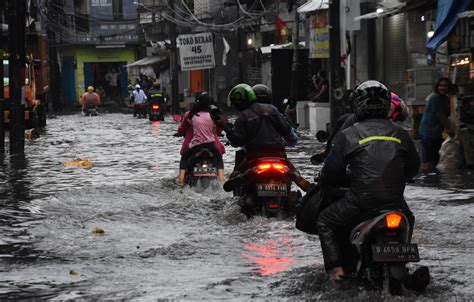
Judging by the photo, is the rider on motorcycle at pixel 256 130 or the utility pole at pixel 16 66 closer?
the rider on motorcycle at pixel 256 130

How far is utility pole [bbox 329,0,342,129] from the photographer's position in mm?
20844

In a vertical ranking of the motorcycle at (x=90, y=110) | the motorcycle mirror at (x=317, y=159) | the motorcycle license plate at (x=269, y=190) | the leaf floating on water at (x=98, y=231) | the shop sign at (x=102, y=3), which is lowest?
the motorcycle at (x=90, y=110)

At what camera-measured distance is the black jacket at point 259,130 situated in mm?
11703

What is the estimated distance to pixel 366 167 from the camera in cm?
720

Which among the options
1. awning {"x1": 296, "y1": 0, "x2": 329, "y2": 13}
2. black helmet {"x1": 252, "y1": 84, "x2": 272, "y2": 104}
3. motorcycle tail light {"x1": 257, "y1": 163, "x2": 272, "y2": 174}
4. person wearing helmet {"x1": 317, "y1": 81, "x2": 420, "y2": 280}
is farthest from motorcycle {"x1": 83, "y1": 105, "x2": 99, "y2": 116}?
person wearing helmet {"x1": 317, "y1": 81, "x2": 420, "y2": 280}

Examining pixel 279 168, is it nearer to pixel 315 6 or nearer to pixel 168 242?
pixel 168 242

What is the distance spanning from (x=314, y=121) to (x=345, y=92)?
8585mm

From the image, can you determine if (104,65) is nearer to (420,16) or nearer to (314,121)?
(314,121)

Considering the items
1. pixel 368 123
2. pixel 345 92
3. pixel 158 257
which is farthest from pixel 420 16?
pixel 368 123

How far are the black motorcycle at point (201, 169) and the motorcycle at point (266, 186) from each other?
287 cm

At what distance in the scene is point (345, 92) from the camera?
2148cm

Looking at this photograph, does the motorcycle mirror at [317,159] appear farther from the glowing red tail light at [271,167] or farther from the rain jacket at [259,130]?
the rain jacket at [259,130]

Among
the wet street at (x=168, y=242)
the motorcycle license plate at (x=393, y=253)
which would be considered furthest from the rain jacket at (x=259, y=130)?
the motorcycle license plate at (x=393, y=253)

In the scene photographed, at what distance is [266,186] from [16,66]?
12.6 meters
